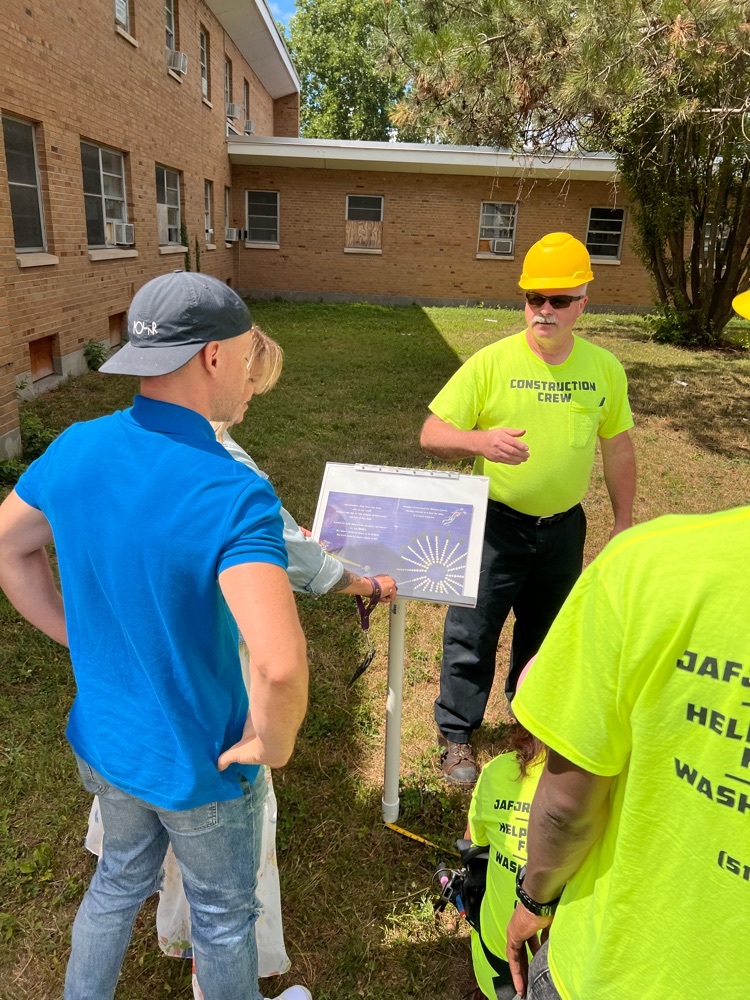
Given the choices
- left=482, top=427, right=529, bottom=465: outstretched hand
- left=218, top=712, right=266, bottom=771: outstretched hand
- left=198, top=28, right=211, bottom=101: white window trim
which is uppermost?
left=198, top=28, right=211, bottom=101: white window trim

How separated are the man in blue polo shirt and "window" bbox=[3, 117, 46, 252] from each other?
8.14 m

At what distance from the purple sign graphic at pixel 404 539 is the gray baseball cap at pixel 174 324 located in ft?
3.53

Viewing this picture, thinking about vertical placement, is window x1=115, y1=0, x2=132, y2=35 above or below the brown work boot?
above

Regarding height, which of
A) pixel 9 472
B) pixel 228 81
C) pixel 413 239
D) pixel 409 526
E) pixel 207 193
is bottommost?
pixel 9 472

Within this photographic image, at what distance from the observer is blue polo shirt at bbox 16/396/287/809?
4.40ft

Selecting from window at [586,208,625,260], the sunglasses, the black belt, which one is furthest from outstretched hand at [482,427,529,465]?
window at [586,208,625,260]

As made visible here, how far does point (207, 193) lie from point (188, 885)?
1883 cm

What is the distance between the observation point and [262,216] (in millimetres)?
20781

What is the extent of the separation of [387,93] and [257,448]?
3826cm

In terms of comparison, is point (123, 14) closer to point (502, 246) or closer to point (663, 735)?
point (502, 246)

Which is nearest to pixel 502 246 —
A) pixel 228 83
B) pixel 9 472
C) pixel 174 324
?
pixel 228 83

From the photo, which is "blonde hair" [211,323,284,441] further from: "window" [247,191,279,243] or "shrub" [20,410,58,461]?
"window" [247,191,279,243]

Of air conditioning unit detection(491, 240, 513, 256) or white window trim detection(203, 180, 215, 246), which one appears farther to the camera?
air conditioning unit detection(491, 240, 513, 256)

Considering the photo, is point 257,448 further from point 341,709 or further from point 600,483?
point 341,709
